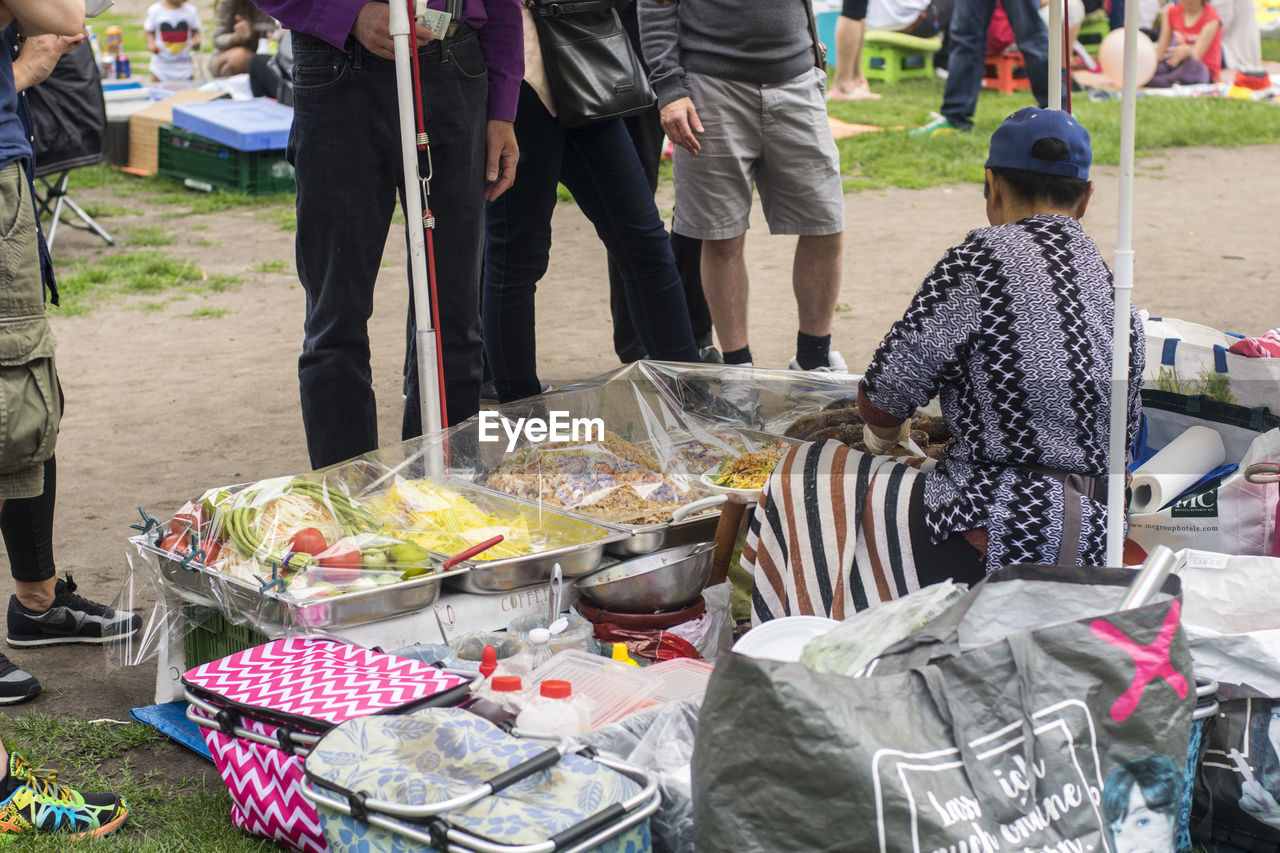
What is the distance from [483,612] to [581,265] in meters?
4.60

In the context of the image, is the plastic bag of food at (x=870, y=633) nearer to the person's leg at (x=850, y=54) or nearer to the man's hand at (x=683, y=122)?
the man's hand at (x=683, y=122)

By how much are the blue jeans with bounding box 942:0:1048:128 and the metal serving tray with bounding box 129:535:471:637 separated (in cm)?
830

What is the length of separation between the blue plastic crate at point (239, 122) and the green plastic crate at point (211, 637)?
6.72 meters

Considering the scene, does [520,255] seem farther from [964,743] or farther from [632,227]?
[964,743]

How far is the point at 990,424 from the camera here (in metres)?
2.59

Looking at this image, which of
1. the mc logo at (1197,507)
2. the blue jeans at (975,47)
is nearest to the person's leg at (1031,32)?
the blue jeans at (975,47)

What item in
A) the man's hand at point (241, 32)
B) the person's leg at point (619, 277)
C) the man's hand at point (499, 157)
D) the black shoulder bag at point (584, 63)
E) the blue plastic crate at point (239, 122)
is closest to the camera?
the man's hand at point (499, 157)

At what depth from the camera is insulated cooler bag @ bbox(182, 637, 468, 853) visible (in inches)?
85.9

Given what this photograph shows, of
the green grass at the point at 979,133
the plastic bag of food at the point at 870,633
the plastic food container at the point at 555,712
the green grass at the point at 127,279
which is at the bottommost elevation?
the plastic food container at the point at 555,712

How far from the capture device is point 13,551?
10.0ft

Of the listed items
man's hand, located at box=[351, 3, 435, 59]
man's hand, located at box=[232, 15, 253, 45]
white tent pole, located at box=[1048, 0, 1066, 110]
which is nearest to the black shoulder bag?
man's hand, located at box=[351, 3, 435, 59]

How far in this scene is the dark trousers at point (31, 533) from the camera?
9.84ft

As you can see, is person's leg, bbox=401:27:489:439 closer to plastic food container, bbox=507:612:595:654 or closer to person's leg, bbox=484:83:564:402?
person's leg, bbox=484:83:564:402

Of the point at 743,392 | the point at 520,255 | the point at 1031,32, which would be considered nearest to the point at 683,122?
the point at 520,255
